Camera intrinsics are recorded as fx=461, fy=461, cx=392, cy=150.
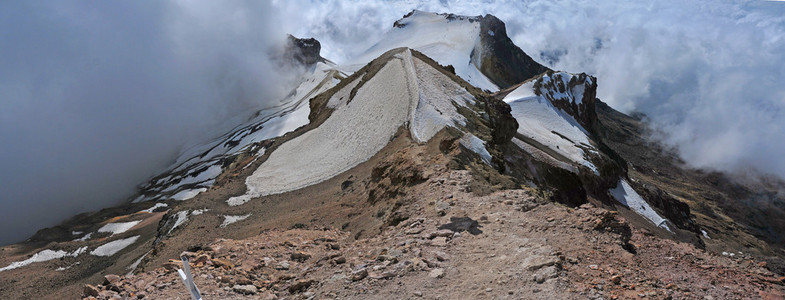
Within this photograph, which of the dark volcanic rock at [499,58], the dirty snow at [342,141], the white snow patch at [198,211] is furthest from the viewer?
the dark volcanic rock at [499,58]

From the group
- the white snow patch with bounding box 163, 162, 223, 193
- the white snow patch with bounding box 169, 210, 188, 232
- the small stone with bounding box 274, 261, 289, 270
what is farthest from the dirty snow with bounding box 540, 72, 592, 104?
the small stone with bounding box 274, 261, 289, 270

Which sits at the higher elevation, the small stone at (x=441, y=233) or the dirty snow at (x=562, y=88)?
the dirty snow at (x=562, y=88)

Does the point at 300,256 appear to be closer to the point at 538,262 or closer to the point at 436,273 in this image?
the point at 436,273

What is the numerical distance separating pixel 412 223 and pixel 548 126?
47562 millimetres

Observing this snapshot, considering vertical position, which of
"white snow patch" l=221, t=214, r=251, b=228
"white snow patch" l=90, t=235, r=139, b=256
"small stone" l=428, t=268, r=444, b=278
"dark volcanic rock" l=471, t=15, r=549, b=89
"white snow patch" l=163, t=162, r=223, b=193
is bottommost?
"small stone" l=428, t=268, r=444, b=278

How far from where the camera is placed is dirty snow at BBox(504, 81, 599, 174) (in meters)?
48.5

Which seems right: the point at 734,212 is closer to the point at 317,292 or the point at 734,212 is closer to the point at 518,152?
the point at 518,152

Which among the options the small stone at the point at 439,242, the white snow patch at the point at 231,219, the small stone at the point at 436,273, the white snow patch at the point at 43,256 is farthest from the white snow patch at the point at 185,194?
the small stone at the point at 436,273

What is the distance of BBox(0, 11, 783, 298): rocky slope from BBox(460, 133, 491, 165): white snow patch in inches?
5.5

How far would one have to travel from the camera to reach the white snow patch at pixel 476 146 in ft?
71.9

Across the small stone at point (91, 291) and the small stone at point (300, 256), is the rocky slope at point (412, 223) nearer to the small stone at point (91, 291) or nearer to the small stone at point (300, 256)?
the small stone at point (300, 256)

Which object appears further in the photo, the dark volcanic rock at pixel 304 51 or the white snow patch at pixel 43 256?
the dark volcanic rock at pixel 304 51

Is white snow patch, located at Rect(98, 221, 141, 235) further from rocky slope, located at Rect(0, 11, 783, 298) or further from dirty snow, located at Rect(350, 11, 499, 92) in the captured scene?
dirty snow, located at Rect(350, 11, 499, 92)

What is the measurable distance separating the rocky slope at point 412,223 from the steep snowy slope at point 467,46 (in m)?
27.3
